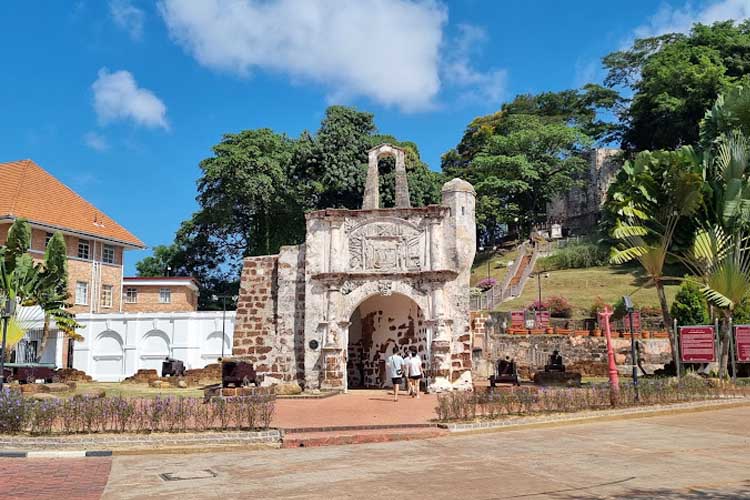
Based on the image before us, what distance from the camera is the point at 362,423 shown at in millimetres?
13945

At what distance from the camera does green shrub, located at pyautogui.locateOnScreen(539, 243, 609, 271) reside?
54.5 metres

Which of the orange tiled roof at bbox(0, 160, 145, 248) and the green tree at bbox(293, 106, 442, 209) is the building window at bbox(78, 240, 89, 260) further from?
the green tree at bbox(293, 106, 442, 209)

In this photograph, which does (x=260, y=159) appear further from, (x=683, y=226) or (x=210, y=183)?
(x=683, y=226)

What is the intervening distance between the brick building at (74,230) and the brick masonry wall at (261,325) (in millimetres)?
18596

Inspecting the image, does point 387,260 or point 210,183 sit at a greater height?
point 210,183

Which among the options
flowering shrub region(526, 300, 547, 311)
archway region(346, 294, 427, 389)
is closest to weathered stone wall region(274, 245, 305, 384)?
archway region(346, 294, 427, 389)

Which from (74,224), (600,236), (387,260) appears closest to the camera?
(387,260)

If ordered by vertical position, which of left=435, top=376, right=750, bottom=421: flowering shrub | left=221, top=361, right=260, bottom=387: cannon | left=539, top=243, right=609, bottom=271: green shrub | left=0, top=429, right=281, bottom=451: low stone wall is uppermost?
left=539, top=243, right=609, bottom=271: green shrub

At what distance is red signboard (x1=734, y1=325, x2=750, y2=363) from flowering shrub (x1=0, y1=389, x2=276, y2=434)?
1588 cm

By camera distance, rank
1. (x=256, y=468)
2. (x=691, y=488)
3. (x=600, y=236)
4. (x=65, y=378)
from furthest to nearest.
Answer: (x=600, y=236), (x=65, y=378), (x=256, y=468), (x=691, y=488)

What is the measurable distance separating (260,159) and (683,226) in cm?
3119

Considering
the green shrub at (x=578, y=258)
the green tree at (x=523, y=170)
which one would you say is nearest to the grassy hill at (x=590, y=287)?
the green shrub at (x=578, y=258)

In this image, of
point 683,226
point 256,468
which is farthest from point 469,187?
point 256,468

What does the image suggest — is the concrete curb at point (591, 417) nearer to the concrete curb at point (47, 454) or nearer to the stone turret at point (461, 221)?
the concrete curb at point (47, 454)
